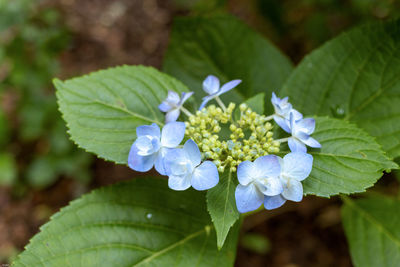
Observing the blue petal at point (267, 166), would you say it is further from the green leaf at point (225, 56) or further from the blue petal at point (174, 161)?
the green leaf at point (225, 56)

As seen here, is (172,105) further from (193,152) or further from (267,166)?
(267,166)

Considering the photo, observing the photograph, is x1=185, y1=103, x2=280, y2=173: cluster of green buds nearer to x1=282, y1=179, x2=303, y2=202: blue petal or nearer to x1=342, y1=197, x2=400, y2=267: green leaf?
x1=282, y1=179, x2=303, y2=202: blue petal

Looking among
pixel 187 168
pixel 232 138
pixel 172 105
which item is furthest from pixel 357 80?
pixel 187 168

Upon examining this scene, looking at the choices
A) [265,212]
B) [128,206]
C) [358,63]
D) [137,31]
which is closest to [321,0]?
[358,63]

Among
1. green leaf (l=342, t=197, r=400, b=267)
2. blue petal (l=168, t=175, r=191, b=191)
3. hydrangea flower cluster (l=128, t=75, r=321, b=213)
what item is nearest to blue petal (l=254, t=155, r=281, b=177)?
hydrangea flower cluster (l=128, t=75, r=321, b=213)

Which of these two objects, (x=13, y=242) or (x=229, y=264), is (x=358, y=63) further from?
(x=13, y=242)

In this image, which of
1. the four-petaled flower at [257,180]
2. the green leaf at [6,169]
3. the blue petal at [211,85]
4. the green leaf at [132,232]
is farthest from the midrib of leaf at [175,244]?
the green leaf at [6,169]
